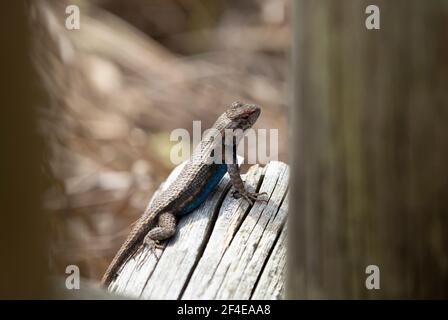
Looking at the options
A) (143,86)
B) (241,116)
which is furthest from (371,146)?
(143,86)

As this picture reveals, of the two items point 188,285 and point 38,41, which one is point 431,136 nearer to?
point 38,41

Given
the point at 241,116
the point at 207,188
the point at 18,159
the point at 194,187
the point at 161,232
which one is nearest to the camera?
the point at 18,159

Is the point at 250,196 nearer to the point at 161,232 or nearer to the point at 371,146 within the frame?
the point at 161,232

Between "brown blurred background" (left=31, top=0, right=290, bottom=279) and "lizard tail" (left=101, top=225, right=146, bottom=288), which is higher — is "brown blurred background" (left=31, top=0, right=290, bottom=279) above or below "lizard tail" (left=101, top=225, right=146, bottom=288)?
above

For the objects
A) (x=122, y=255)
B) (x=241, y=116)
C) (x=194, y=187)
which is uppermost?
(x=241, y=116)

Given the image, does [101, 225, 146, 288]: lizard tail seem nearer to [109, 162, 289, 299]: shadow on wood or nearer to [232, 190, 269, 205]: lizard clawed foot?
[109, 162, 289, 299]: shadow on wood

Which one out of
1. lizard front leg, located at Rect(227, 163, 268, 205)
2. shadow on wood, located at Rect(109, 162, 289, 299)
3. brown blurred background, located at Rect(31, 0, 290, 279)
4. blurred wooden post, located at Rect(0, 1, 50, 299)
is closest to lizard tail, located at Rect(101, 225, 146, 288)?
shadow on wood, located at Rect(109, 162, 289, 299)
